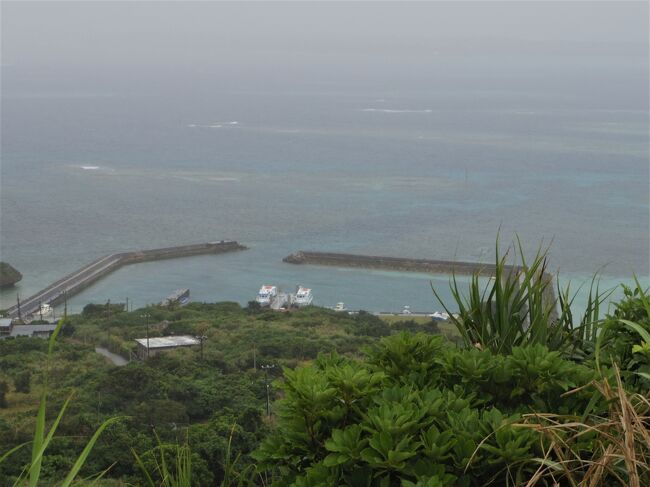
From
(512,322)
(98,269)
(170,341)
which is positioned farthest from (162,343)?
(512,322)

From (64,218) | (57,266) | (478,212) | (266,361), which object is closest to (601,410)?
(266,361)

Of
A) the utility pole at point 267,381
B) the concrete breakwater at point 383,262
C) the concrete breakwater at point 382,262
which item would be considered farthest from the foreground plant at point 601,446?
the concrete breakwater at point 382,262

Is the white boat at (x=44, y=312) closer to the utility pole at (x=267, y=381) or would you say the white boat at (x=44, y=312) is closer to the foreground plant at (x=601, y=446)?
the utility pole at (x=267, y=381)

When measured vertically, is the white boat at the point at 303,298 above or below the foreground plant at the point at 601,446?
below

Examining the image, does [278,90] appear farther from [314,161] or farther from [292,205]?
[292,205]

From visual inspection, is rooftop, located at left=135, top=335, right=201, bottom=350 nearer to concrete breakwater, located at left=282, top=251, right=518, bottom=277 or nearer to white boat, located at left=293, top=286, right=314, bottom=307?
white boat, located at left=293, top=286, right=314, bottom=307
